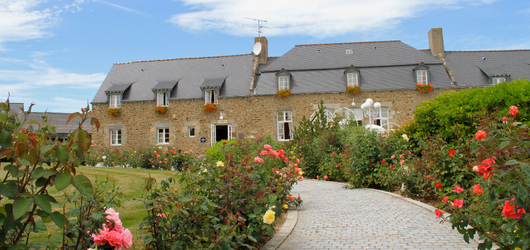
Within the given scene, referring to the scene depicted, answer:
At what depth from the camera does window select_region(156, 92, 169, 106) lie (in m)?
20.5

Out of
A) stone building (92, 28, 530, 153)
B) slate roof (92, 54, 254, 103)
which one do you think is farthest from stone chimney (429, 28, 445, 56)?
slate roof (92, 54, 254, 103)

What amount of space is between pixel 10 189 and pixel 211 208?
1.71m

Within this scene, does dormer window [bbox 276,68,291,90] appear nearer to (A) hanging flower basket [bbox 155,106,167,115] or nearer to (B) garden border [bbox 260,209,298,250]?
(A) hanging flower basket [bbox 155,106,167,115]

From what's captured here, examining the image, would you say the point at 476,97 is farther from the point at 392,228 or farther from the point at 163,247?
the point at 163,247

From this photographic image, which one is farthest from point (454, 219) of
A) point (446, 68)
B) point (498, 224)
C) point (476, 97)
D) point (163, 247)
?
point (446, 68)

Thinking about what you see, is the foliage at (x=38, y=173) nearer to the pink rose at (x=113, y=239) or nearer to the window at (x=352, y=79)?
the pink rose at (x=113, y=239)

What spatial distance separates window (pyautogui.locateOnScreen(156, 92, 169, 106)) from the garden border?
54.5ft

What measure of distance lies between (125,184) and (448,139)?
788 centimetres

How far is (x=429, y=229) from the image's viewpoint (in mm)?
4379

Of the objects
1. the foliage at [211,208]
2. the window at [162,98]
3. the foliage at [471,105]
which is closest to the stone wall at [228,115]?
the window at [162,98]

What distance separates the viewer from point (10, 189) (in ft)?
4.80

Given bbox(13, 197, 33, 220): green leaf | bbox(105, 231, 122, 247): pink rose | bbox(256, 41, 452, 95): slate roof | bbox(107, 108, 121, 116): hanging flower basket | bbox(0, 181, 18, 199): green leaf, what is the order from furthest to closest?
bbox(107, 108, 121, 116): hanging flower basket, bbox(256, 41, 452, 95): slate roof, bbox(105, 231, 122, 247): pink rose, bbox(0, 181, 18, 199): green leaf, bbox(13, 197, 33, 220): green leaf

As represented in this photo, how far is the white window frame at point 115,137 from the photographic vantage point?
21.2m

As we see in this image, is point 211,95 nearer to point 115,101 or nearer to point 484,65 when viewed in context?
point 115,101
